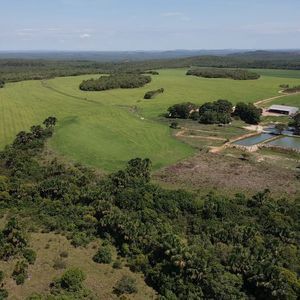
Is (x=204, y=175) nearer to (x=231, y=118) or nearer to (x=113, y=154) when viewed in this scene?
(x=113, y=154)

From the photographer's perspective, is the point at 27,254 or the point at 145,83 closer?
the point at 27,254

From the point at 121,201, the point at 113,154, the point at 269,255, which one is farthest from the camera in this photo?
the point at 113,154

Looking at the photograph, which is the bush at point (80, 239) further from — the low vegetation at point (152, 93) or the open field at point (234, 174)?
the low vegetation at point (152, 93)

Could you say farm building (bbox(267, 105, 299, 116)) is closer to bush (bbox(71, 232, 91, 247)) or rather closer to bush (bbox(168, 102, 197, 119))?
bush (bbox(168, 102, 197, 119))

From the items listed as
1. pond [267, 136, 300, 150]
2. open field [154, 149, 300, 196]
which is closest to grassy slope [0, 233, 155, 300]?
open field [154, 149, 300, 196]

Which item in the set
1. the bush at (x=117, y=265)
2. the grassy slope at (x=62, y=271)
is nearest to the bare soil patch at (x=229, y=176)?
the grassy slope at (x=62, y=271)

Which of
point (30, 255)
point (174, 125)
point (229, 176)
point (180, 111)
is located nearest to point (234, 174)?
point (229, 176)

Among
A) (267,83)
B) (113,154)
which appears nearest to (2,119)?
(113,154)
